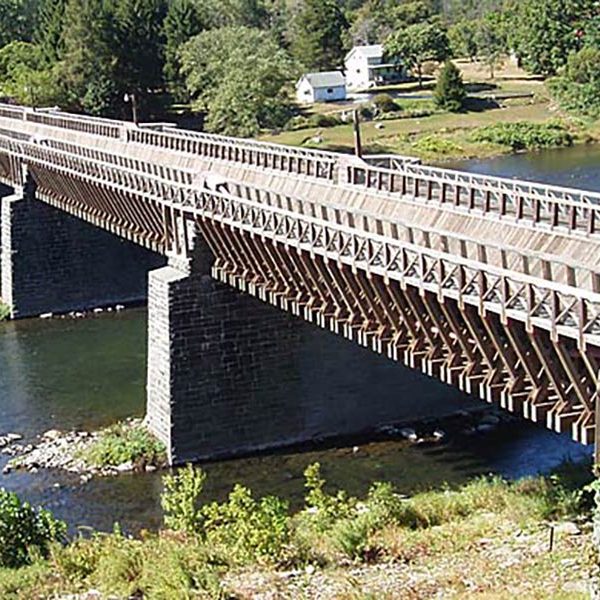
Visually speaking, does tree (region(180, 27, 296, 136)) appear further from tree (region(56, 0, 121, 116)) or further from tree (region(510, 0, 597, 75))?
tree (region(510, 0, 597, 75))

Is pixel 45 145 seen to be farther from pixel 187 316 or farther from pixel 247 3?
pixel 247 3

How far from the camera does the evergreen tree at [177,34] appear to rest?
10644cm

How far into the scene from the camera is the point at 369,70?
14862cm

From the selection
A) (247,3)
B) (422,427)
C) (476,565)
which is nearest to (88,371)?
(422,427)

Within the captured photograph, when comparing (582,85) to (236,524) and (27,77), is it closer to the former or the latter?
(27,77)

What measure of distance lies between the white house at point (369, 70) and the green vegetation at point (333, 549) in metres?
126

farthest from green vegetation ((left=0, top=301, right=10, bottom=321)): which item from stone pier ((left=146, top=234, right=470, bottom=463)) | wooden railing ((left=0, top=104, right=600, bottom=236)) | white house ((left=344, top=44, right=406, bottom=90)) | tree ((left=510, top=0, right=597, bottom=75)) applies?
white house ((left=344, top=44, right=406, bottom=90))

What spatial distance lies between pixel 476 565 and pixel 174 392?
15116mm

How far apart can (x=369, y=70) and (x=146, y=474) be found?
12094cm

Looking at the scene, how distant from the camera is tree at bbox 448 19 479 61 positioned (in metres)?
161

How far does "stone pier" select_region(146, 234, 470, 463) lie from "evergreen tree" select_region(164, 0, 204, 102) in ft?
243

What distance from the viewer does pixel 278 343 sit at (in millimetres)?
34500

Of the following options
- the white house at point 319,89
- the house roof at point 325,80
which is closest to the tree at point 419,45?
the house roof at point 325,80

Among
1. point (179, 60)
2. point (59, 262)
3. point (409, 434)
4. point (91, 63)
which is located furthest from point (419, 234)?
point (179, 60)
